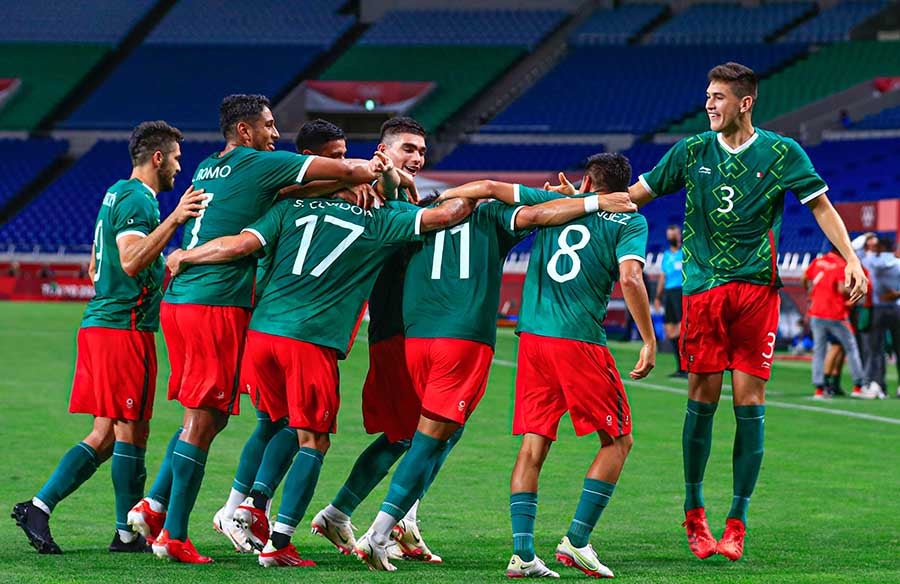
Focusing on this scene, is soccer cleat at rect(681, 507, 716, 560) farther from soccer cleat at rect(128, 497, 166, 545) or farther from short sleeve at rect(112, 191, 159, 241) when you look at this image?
short sleeve at rect(112, 191, 159, 241)

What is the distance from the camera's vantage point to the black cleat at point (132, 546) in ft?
23.6

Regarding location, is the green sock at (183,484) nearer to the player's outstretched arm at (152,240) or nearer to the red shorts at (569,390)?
the player's outstretched arm at (152,240)

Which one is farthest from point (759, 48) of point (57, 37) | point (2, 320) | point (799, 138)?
point (2, 320)

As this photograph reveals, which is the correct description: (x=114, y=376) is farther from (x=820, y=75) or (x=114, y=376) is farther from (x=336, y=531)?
(x=820, y=75)

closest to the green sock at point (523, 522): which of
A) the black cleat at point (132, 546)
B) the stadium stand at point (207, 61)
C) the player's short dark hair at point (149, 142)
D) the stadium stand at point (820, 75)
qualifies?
the black cleat at point (132, 546)

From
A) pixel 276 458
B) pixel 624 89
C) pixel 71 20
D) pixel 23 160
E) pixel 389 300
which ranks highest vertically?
pixel 71 20

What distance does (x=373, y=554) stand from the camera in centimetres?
664

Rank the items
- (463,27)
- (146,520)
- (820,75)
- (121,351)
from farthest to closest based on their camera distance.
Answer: (463,27) → (820,75) → (121,351) → (146,520)

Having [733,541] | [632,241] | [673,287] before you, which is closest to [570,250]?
[632,241]

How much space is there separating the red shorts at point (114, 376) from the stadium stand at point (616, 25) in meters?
41.8

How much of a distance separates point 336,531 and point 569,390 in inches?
58.2

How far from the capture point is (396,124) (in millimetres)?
7289

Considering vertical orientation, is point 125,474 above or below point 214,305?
below

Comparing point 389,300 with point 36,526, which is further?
point 389,300
